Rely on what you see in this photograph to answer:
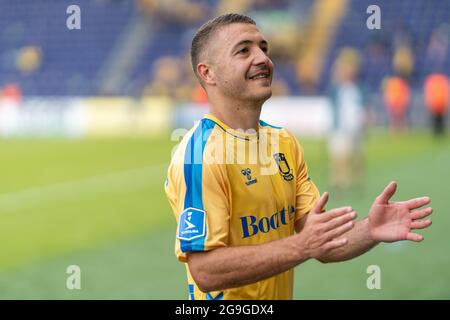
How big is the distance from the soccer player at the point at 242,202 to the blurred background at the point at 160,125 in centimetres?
70

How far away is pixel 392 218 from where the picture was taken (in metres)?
3.62

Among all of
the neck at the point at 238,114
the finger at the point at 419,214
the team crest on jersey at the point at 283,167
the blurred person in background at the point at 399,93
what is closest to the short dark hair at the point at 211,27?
the neck at the point at 238,114

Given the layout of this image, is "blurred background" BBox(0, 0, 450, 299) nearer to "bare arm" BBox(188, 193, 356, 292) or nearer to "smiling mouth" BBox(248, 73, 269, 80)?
"smiling mouth" BBox(248, 73, 269, 80)

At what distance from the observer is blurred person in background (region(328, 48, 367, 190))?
13961mm

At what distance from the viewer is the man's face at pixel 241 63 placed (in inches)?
138

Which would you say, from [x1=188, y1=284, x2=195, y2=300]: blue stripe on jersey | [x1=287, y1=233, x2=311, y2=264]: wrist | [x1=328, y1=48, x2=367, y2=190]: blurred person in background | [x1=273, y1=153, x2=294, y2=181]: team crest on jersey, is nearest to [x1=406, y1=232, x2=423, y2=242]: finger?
[x1=287, y1=233, x2=311, y2=264]: wrist

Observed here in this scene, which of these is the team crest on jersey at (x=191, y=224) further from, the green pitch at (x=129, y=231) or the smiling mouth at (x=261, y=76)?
the green pitch at (x=129, y=231)

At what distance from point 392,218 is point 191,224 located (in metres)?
0.91

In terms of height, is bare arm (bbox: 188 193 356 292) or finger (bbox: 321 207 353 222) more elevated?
finger (bbox: 321 207 353 222)

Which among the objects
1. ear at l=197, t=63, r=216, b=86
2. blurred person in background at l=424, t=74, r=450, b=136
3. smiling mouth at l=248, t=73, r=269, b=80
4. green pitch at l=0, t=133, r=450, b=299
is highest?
blurred person in background at l=424, t=74, r=450, b=136

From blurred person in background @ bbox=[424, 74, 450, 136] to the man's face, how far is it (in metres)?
23.9

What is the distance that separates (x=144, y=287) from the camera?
8.34 m

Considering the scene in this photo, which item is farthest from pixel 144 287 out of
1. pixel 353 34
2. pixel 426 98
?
pixel 353 34

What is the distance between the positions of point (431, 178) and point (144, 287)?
9.66m
